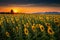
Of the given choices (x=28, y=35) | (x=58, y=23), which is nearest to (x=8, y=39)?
(x=28, y=35)

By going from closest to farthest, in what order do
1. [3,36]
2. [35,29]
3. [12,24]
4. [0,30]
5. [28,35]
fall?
1. [28,35]
2. [35,29]
3. [3,36]
4. [0,30]
5. [12,24]

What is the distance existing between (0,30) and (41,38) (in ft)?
10.4

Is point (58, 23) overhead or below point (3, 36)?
overhead

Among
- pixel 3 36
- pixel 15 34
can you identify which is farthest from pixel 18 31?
pixel 3 36

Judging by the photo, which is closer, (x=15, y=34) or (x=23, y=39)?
(x=23, y=39)

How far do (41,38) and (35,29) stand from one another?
60 centimetres

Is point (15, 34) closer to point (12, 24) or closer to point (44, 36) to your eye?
point (44, 36)

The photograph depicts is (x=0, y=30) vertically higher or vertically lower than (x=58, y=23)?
lower

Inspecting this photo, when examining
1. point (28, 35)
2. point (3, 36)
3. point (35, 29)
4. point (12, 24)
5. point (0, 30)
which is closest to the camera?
point (28, 35)

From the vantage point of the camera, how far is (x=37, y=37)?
10.1 metres

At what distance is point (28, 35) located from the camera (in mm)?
9609

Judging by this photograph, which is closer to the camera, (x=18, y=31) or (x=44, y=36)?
(x=44, y=36)

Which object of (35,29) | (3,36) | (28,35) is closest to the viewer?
(28,35)

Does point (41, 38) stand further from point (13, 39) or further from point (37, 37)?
point (13, 39)
